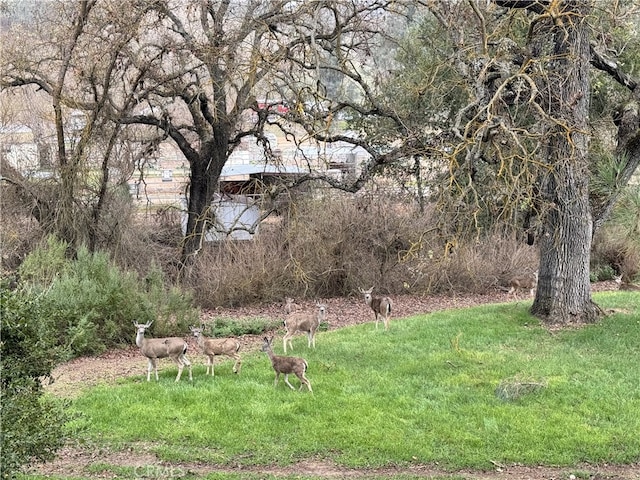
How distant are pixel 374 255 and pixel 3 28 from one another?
11870 mm

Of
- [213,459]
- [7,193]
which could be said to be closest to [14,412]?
[213,459]

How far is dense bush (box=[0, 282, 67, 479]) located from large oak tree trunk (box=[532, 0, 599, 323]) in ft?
32.7

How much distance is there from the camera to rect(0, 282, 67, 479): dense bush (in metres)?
5.35

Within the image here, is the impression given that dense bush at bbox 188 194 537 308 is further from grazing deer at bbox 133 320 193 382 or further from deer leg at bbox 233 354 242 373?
grazing deer at bbox 133 320 193 382

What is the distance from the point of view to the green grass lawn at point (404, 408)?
781cm

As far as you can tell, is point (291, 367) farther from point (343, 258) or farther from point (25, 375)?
point (343, 258)

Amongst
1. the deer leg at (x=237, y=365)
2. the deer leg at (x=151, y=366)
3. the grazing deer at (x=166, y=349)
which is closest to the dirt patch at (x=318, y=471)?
the grazing deer at (x=166, y=349)

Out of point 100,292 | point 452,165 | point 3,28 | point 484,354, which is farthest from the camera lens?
point 3,28

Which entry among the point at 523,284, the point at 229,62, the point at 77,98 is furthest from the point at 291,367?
the point at 523,284

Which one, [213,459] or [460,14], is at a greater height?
[460,14]

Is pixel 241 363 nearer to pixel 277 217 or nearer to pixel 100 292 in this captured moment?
pixel 100 292

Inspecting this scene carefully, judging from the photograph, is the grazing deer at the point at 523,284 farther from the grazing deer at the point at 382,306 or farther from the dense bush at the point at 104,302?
the dense bush at the point at 104,302

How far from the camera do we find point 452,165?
10.1 meters

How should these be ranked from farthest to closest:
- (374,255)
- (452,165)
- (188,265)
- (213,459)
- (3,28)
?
(374,255)
(188,265)
(3,28)
(452,165)
(213,459)
